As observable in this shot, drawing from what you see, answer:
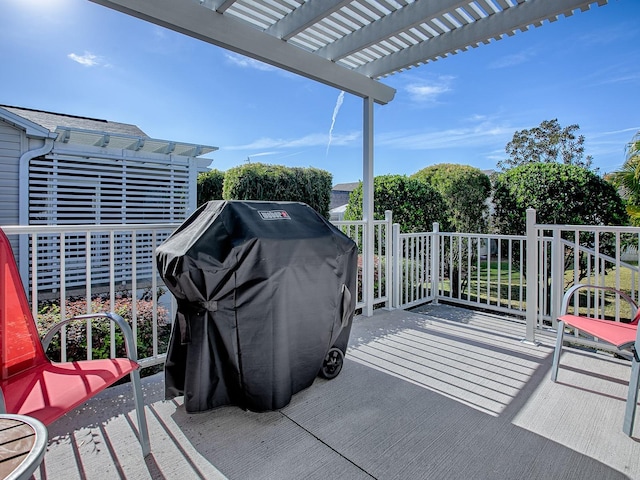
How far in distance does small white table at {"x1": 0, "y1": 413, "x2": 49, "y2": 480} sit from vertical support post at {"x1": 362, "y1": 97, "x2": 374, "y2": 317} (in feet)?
11.8

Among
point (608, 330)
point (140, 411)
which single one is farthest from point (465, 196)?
point (140, 411)

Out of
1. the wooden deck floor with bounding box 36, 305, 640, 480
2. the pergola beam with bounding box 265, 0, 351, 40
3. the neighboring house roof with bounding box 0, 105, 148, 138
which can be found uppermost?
the neighboring house roof with bounding box 0, 105, 148, 138

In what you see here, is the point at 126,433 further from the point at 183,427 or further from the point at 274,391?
the point at 274,391

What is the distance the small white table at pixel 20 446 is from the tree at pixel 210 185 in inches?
353

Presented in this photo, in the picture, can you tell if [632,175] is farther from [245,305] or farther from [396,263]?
[245,305]

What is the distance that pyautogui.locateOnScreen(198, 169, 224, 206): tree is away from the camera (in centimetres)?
947

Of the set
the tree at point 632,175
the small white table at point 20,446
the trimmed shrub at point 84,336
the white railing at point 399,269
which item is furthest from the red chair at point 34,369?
the tree at point 632,175

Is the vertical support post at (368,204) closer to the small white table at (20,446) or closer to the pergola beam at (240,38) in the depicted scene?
the pergola beam at (240,38)

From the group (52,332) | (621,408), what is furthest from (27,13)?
(621,408)

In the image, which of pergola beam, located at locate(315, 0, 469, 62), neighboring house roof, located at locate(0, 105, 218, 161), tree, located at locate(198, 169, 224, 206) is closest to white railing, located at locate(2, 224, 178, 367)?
neighboring house roof, located at locate(0, 105, 218, 161)

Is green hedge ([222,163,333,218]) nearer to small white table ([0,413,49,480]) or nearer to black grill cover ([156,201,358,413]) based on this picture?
black grill cover ([156,201,358,413])

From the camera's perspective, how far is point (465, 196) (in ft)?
22.4

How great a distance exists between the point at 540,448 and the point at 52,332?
8.39ft

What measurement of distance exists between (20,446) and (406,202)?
605 centimetres
